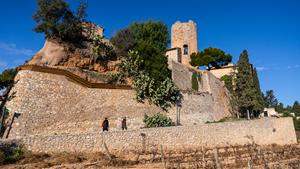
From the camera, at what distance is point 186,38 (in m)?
40.3

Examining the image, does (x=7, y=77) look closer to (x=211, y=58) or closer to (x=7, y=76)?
(x=7, y=76)

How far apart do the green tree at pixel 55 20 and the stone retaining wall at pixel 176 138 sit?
30.4 ft

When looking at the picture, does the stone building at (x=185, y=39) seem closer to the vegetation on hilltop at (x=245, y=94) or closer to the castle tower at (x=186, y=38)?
the castle tower at (x=186, y=38)

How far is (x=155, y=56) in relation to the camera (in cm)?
2416

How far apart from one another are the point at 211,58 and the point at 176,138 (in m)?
22.0

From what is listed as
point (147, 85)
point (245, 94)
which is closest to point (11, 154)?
point (147, 85)

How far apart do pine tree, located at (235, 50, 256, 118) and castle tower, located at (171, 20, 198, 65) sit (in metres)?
10.1

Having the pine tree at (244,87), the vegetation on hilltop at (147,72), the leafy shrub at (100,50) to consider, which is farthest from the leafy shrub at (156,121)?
the pine tree at (244,87)

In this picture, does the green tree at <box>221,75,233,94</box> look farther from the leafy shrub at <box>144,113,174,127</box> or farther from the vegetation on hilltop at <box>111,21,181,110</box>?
the leafy shrub at <box>144,113,174,127</box>

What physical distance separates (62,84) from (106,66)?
5038 mm

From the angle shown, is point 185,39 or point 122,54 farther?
point 185,39

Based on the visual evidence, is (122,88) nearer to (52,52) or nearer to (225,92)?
(52,52)

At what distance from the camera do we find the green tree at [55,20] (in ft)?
67.9

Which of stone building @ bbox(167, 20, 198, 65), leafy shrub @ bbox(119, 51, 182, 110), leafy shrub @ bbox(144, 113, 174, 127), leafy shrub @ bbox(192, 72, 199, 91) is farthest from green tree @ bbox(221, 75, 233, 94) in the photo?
leafy shrub @ bbox(144, 113, 174, 127)
